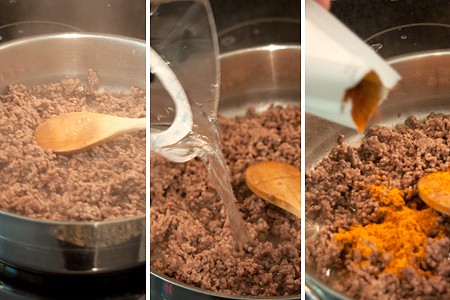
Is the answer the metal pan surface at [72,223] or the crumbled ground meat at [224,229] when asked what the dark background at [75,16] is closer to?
the metal pan surface at [72,223]

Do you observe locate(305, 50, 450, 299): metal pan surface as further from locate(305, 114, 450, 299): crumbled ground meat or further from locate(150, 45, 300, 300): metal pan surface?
locate(150, 45, 300, 300): metal pan surface

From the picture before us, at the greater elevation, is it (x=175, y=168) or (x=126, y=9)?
(x=126, y=9)

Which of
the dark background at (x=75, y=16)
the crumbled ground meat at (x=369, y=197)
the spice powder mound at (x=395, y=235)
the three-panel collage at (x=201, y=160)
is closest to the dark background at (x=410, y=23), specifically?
the three-panel collage at (x=201, y=160)

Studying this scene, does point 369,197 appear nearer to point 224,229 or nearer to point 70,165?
point 224,229

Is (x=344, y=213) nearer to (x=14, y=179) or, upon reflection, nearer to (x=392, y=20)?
(x=392, y=20)

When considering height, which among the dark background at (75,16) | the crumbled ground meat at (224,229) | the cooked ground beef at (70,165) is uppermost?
the dark background at (75,16)

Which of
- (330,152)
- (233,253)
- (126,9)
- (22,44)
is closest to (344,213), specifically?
(330,152)
